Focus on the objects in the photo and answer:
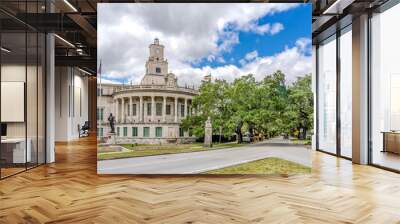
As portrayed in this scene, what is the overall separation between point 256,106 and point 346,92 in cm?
330

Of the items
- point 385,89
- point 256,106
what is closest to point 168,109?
point 256,106

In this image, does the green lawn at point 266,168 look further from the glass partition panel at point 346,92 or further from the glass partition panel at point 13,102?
the glass partition panel at point 13,102

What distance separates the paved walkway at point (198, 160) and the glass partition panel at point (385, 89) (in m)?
1.74

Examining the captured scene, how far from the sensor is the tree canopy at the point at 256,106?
19.2 feet

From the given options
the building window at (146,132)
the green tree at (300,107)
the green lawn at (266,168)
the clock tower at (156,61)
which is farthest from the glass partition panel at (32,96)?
the green tree at (300,107)

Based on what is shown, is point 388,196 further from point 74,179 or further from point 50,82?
point 50,82

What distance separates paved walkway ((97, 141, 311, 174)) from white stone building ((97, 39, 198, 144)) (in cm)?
30

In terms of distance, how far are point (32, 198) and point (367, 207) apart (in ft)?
12.8

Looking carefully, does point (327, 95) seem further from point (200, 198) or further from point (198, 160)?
point (200, 198)

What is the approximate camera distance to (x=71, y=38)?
10.1m

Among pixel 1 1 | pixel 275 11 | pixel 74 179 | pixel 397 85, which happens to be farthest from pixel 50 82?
pixel 397 85

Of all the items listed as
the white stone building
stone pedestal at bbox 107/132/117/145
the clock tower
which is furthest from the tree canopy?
stone pedestal at bbox 107/132/117/145

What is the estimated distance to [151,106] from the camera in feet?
19.1

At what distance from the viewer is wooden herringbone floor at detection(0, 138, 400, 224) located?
3506 millimetres
